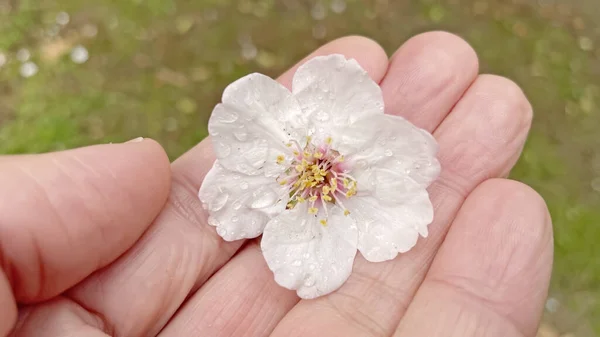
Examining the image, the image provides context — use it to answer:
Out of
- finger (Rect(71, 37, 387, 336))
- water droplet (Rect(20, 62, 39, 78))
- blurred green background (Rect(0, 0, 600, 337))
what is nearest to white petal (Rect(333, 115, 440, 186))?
finger (Rect(71, 37, 387, 336))

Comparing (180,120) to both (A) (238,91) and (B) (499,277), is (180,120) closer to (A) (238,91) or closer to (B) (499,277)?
(A) (238,91)

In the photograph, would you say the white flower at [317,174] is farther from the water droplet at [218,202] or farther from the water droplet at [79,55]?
the water droplet at [79,55]

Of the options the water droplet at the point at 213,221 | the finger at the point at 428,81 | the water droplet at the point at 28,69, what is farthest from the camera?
the water droplet at the point at 28,69

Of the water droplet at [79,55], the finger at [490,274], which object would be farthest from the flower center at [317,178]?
the water droplet at [79,55]

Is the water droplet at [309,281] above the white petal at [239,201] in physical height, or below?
below

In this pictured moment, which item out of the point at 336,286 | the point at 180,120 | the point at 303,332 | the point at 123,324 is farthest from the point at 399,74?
the point at 180,120
